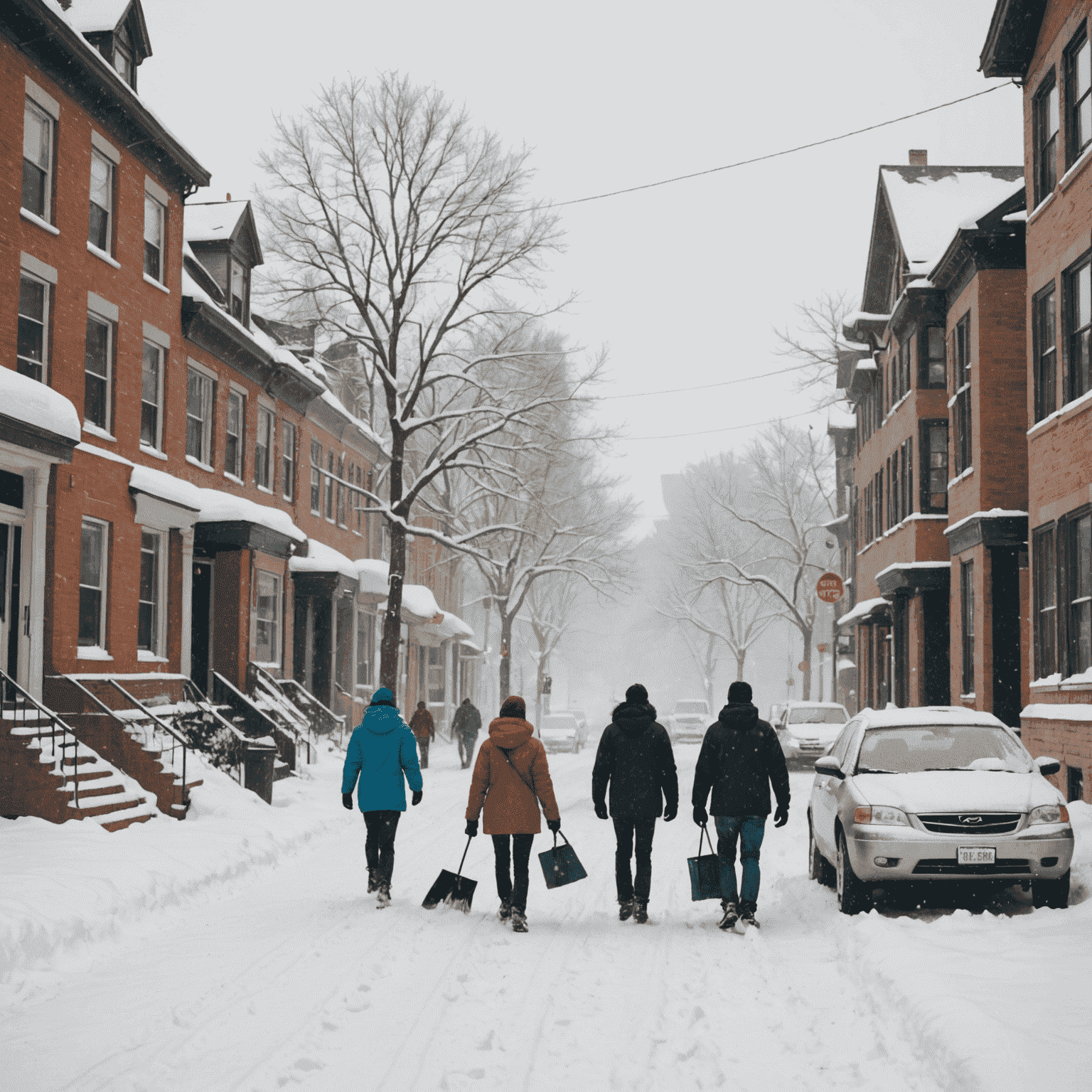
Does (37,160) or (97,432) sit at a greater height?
(37,160)

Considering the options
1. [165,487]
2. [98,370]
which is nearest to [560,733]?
[165,487]

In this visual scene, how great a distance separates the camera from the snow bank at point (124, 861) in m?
8.80

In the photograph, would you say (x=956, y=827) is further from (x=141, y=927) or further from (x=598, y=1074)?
(x=141, y=927)

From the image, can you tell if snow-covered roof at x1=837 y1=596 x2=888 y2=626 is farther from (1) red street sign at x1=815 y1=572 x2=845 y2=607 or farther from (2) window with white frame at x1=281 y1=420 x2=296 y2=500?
(2) window with white frame at x1=281 y1=420 x2=296 y2=500

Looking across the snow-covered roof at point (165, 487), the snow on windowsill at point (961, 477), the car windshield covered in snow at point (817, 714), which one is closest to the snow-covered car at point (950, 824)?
the snow on windowsill at point (961, 477)

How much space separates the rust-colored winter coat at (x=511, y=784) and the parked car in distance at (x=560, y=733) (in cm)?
3284

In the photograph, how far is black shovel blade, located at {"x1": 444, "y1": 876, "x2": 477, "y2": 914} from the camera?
1015 centimetres

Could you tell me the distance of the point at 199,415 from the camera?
2369cm

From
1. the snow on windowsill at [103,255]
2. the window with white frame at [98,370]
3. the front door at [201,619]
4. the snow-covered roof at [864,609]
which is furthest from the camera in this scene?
the snow-covered roof at [864,609]

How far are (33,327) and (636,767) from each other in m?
11.5

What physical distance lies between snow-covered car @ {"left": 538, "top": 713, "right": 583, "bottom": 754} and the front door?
1981 cm

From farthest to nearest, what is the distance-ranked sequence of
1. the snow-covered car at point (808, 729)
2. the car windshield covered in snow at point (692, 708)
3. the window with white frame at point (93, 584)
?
1. the car windshield covered in snow at point (692, 708)
2. the snow-covered car at point (808, 729)
3. the window with white frame at point (93, 584)

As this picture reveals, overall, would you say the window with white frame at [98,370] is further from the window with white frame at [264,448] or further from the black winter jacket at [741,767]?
the black winter jacket at [741,767]

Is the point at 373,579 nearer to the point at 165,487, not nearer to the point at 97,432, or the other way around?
the point at 165,487
